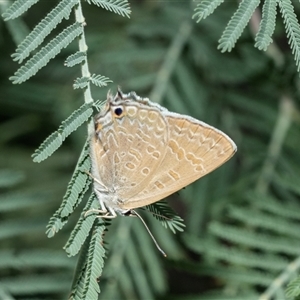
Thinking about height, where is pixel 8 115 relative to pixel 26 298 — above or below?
above

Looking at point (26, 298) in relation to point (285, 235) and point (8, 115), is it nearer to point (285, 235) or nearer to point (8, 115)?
point (285, 235)

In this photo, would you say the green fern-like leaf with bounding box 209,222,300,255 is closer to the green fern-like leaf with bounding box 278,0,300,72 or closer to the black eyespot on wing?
the black eyespot on wing

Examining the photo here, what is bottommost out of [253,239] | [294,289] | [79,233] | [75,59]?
[294,289]

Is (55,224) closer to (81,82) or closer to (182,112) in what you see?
(81,82)

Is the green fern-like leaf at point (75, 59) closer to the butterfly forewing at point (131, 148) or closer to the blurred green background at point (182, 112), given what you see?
the butterfly forewing at point (131, 148)

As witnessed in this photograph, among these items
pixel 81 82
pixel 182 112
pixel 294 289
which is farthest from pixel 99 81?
pixel 182 112

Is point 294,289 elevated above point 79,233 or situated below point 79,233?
below

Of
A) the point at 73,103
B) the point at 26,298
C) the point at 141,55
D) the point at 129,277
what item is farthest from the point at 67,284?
the point at 141,55
